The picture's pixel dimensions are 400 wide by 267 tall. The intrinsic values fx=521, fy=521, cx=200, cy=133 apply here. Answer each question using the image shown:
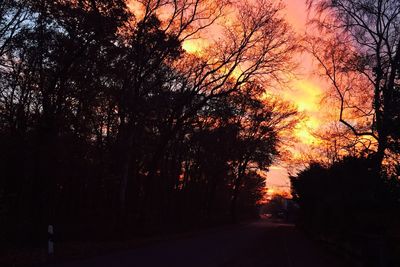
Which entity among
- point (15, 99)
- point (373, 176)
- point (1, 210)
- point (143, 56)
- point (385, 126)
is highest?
point (143, 56)

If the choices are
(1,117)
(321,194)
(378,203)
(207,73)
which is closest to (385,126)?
(378,203)

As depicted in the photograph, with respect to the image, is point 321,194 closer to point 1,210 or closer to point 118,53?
point 118,53

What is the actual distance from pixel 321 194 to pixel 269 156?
28.8 metres

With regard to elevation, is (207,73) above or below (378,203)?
above

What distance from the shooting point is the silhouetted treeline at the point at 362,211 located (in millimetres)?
14117

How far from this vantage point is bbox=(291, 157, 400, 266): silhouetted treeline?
14117 millimetres

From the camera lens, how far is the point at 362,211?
21.2m

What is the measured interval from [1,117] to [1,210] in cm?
1296

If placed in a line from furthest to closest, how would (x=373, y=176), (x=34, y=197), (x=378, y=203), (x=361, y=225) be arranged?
(x=34, y=197) < (x=373, y=176) < (x=378, y=203) < (x=361, y=225)

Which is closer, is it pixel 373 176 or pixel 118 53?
pixel 373 176

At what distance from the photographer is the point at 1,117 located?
2806 cm

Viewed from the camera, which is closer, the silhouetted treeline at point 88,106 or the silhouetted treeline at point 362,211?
the silhouetted treeline at point 362,211

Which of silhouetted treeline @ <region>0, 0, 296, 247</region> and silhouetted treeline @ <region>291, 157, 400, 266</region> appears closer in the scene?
silhouetted treeline @ <region>291, 157, 400, 266</region>

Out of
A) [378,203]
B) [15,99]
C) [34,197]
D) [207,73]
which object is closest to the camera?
[378,203]
